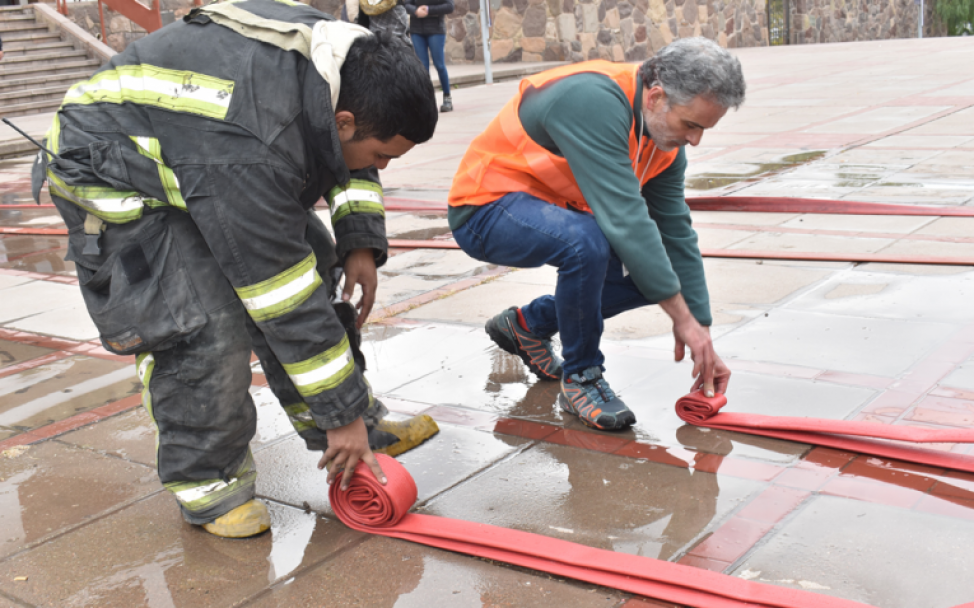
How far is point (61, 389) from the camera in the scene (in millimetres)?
3781

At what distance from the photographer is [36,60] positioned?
51.3ft

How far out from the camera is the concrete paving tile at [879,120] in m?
8.66

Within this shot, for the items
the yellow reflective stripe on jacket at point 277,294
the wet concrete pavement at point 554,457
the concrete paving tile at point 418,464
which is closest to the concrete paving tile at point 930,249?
the wet concrete pavement at point 554,457

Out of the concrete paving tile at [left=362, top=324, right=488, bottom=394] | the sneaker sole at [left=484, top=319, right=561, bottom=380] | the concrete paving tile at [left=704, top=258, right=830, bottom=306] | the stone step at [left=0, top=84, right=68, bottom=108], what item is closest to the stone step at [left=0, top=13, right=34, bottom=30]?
the stone step at [left=0, top=84, right=68, bottom=108]

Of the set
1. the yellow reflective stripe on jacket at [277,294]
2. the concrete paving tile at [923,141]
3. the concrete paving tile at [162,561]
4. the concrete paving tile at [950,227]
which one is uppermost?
the yellow reflective stripe on jacket at [277,294]

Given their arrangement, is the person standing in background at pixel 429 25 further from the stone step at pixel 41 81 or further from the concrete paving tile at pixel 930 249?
the concrete paving tile at pixel 930 249

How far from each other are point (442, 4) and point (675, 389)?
899cm

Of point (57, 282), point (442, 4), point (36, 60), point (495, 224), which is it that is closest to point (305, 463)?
point (495, 224)

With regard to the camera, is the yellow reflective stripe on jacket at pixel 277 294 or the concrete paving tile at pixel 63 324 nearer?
the yellow reflective stripe on jacket at pixel 277 294

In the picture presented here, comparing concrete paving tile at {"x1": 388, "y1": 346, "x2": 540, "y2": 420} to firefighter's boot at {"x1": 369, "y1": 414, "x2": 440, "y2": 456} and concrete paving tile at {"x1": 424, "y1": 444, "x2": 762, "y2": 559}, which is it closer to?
firefighter's boot at {"x1": 369, "y1": 414, "x2": 440, "y2": 456}

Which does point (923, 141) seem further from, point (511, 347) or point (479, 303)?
point (511, 347)

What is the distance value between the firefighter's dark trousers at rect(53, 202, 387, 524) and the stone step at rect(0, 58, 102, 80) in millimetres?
14557

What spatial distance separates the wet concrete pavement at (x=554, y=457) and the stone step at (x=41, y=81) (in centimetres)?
1081

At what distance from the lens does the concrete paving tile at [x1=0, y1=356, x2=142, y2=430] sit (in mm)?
3537
